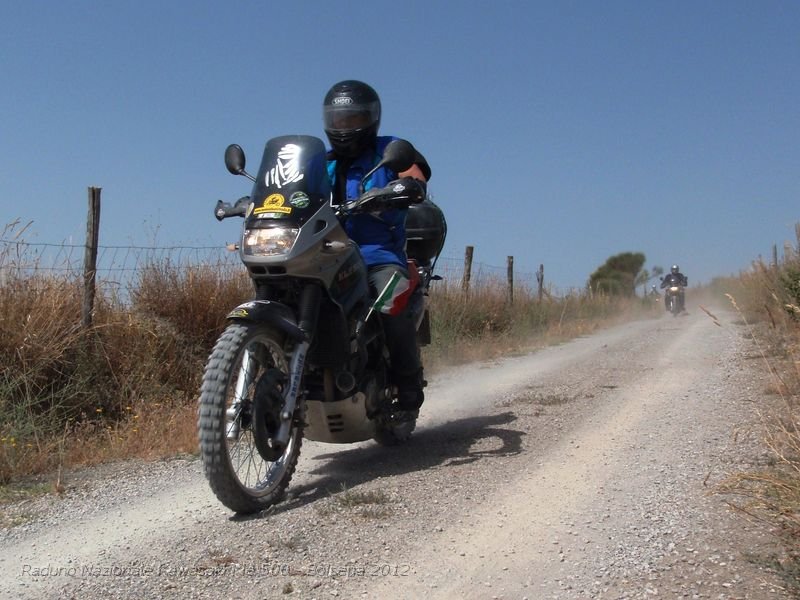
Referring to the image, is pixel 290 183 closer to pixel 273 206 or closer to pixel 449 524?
pixel 273 206

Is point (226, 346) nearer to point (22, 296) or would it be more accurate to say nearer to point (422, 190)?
point (422, 190)

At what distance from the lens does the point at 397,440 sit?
220 inches

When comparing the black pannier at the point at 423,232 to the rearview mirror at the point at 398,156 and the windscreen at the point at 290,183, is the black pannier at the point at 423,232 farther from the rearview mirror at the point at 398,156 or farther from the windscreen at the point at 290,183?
the windscreen at the point at 290,183


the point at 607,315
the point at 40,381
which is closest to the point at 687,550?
the point at 40,381

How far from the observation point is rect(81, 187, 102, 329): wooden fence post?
709cm

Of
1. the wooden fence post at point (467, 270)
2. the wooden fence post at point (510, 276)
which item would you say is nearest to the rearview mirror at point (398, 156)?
the wooden fence post at point (467, 270)

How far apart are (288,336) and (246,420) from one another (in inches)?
18.9

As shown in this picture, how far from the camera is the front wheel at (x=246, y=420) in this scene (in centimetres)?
375

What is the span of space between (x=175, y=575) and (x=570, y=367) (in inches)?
265

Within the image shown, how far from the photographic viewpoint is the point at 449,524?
12.3 ft

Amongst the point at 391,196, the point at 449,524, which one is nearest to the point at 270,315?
the point at 391,196

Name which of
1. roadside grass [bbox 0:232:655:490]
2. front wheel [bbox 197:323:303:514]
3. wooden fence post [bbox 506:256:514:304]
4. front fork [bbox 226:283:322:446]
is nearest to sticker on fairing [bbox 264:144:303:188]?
front fork [bbox 226:283:322:446]

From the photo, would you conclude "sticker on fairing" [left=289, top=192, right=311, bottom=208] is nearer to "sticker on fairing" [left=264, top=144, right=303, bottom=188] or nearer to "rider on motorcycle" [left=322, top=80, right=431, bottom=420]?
"sticker on fairing" [left=264, top=144, right=303, bottom=188]

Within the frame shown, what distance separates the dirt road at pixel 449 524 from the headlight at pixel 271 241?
1237 millimetres
